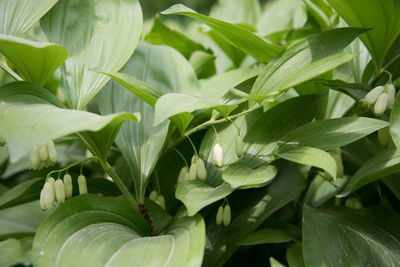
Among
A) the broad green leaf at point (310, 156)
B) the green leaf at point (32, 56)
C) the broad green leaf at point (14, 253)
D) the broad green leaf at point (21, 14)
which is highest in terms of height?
the broad green leaf at point (21, 14)

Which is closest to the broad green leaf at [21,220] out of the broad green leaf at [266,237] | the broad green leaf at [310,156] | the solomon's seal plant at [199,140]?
the solomon's seal plant at [199,140]

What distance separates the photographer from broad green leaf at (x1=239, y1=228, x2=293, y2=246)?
0.79 metres

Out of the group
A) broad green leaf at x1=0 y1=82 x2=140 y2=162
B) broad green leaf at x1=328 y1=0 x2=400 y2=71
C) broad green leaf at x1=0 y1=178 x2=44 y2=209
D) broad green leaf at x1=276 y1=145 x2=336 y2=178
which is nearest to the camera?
broad green leaf at x1=0 y1=82 x2=140 y2=162

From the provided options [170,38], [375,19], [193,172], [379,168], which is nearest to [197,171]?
[193,172]

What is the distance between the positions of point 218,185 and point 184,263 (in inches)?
9.2

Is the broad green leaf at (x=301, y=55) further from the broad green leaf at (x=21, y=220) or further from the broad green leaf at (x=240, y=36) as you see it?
the broad green leaf at (x=21, y=220)

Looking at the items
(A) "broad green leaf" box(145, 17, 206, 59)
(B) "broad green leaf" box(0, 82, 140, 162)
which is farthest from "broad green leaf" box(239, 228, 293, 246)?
(A) "broad green leaf" box(145, 17, 206, 59)

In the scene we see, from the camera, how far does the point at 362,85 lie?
876 mm

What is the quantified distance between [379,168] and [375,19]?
1.00 ft

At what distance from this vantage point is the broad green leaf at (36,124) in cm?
55

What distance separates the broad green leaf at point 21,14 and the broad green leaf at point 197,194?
0.48 meters

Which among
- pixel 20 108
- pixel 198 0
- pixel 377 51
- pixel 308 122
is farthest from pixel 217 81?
pixel 198 0

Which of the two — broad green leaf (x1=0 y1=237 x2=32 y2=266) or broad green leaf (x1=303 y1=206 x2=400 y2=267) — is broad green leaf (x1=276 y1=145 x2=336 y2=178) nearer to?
broad green leaf (x1=303 y1=206 x2=400 y2=267)

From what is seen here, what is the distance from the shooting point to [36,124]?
0.59 m
